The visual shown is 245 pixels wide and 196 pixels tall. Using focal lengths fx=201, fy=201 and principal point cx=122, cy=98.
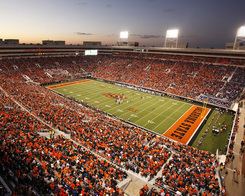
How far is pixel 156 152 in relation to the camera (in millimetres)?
17891

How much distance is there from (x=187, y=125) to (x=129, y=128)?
9.84 m

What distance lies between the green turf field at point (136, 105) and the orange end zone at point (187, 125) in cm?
80

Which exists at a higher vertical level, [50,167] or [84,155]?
[50,167]

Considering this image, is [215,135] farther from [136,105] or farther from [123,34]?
[123,34]

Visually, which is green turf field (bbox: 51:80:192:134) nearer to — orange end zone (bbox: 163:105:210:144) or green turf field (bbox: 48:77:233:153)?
green turf field (bbox: 48:77:233:153)

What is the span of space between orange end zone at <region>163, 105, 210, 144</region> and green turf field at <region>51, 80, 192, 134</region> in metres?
0.80

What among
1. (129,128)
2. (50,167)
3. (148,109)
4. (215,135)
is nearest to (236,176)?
(215,135)

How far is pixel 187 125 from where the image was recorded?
29047mm

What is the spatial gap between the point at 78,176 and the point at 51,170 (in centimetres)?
176

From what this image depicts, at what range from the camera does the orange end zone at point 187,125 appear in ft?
83.4

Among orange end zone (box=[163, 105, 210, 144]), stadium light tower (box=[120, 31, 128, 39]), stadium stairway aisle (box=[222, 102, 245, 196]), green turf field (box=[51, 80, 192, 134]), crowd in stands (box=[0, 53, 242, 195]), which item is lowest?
orange end zone (box=[163, 105, 210, 144])

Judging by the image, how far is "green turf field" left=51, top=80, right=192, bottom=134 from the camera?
30.1m

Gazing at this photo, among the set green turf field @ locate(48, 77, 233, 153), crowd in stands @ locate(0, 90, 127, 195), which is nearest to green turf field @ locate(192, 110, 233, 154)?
green turf field @ locate(48, 77, 233, 153)

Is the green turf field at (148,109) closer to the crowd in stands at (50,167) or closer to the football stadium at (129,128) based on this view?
the football stadium at (129,128)
